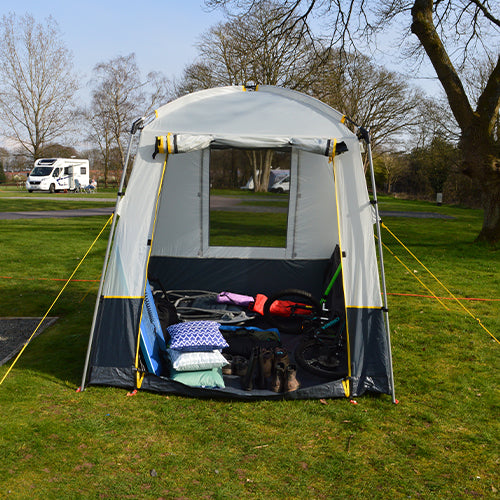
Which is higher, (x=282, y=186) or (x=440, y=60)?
(x=440, y=60)

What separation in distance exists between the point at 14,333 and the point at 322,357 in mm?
3131

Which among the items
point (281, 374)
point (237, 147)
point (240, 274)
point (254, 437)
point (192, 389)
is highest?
point (237, 147)

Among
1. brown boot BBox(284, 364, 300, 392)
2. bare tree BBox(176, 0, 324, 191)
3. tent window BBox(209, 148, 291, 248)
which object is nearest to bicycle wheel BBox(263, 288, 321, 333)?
tent window BBox(209, 148, 291, 248)

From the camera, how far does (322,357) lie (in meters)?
4.46

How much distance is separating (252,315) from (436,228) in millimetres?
10872

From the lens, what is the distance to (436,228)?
15070 mm

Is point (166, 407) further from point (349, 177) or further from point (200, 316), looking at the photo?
point (349, 177)

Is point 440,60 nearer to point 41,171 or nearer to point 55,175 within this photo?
point 55,175

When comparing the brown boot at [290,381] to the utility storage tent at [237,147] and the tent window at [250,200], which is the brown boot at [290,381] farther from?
the tent window at [250,200]

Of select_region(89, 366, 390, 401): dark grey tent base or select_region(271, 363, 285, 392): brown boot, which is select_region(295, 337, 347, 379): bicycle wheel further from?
select_region(271, 363, 285, 392): brown boot

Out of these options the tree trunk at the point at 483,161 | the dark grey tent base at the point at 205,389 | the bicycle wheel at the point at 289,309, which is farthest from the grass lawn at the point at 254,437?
the tree trunk at the point at 483,161

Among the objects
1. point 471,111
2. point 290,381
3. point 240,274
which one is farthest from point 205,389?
point 471,111

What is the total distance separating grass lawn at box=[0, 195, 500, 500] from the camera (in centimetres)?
285

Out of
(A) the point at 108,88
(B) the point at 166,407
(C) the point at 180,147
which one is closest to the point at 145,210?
(C) the point at 180,147
